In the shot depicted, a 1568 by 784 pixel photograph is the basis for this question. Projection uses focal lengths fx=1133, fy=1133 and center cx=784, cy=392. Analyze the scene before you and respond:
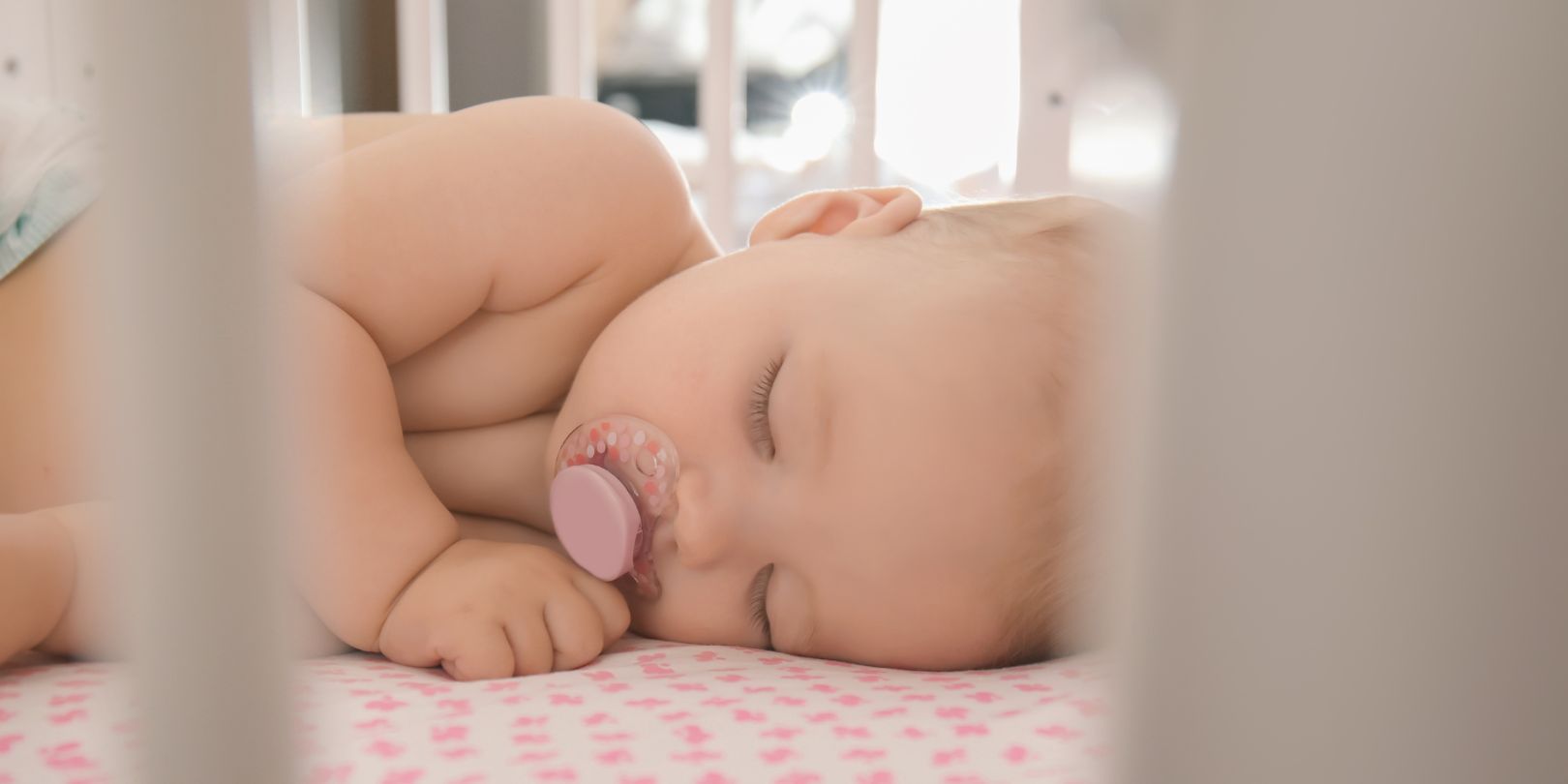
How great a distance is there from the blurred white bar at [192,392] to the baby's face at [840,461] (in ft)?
1.68

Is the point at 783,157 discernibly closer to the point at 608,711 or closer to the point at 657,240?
the point at 657,240

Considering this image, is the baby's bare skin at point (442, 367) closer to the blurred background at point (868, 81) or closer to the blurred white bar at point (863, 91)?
the blurred background at point (868, 81)

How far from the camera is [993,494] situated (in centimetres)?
74

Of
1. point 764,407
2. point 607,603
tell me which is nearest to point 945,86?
point 764,407

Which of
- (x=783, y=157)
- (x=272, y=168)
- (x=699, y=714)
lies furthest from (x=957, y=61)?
(x=272, y=168)

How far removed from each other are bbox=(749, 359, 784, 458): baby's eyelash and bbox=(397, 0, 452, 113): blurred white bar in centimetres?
85

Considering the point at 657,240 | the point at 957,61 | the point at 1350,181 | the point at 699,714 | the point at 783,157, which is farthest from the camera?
the point at 783,157

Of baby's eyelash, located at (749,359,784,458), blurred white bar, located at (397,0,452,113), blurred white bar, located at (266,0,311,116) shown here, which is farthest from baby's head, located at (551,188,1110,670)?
blurred white bar, located at (397,0,452,113)

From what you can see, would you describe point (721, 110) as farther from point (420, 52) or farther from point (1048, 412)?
point (1048, 412)

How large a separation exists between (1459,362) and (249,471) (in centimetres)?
26

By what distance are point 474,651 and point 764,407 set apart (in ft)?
0.83

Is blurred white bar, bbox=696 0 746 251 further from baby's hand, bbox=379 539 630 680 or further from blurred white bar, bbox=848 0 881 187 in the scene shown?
baby's hand, bbox=379 539 630 680

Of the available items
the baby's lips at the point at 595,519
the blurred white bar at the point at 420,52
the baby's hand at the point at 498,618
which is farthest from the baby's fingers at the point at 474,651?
the blurred white bar at the point at 420,52

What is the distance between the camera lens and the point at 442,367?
925mm
